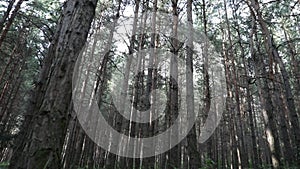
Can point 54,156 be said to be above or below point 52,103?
below

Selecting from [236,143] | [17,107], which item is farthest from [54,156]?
[17,107]

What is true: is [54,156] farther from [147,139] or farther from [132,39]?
[132,39]

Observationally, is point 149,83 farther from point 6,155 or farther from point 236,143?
point 6,155

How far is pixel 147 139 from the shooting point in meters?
9.91

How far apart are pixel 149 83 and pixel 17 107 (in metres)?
18.7

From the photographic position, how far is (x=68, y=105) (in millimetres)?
2199

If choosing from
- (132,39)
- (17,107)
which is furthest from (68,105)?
(17,107)

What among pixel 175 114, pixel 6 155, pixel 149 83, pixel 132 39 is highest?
pixel 132 39

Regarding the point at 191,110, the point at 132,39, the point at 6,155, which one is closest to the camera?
the point at 191,110

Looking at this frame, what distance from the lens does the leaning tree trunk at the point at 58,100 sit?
1917 millimetres

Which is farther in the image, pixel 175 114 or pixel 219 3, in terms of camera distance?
pixel 219 3

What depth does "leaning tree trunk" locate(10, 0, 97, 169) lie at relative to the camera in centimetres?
192

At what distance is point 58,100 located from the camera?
2.12m

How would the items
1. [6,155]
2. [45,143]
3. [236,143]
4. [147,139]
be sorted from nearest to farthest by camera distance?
1. [45,143]
2. [147,139]
3. [236,143]
4. [6,155]
